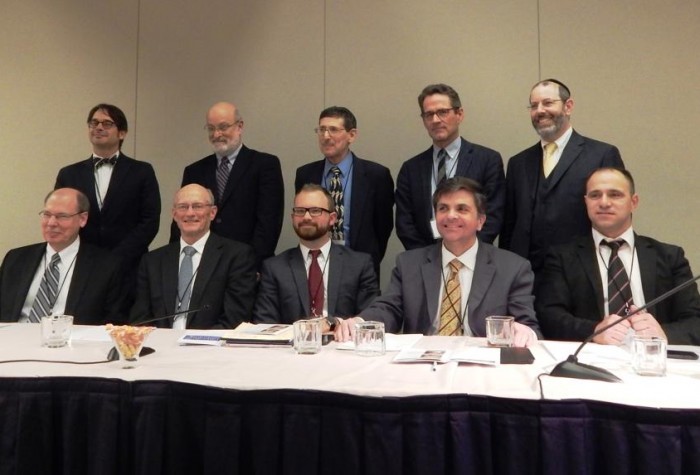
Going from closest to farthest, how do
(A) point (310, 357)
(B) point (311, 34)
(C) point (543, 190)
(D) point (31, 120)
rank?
(A) point (310, 357)
(C) point (543, 190)
(B) point (311, 34)
(D) point (31, 120)

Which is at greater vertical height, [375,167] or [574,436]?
[375,167]

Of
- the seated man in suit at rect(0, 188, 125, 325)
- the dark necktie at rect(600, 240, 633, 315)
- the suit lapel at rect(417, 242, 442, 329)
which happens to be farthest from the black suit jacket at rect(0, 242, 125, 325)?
the dark necktie at rect(600, 240, 633, 315)

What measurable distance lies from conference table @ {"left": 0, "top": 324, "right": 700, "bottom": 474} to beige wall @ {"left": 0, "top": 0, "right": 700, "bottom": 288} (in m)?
3.01

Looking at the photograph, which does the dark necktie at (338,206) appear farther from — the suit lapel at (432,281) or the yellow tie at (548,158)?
the yellow tie at (548,158)

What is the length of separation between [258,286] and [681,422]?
2.37 metres

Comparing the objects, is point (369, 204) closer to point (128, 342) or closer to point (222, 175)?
point (222, 175)

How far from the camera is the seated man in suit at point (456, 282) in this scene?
2.72 meters

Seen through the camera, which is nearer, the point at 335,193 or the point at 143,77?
the point at 335,193

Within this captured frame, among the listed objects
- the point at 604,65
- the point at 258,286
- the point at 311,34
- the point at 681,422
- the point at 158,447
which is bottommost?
the point at 158,447

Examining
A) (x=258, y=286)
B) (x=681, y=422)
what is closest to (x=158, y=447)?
(x=681, y=422)

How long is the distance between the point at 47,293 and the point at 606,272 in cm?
277

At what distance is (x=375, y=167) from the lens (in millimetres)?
3885

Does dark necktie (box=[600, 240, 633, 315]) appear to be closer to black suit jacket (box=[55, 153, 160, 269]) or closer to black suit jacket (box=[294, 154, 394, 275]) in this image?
black suit jacket (box=[294, 154, 394, 275])

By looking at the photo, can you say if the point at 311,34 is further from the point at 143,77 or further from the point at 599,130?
the point at 599,130
